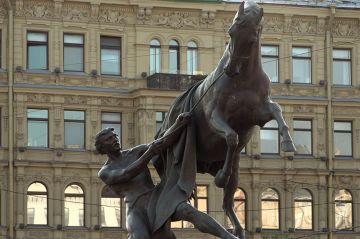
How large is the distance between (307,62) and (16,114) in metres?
13.5

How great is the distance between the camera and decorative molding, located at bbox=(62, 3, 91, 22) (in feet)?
171

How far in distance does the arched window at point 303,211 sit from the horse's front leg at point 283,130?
145 ft

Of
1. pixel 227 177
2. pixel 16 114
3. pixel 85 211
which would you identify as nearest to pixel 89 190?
pixel 85 211

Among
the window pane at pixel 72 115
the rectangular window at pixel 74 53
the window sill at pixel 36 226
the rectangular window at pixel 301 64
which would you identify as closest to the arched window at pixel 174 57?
the rectangular window at pixel 74 53

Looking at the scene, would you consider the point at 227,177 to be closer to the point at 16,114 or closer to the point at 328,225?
the point at 16,114

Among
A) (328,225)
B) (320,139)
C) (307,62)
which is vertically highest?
(307,62)

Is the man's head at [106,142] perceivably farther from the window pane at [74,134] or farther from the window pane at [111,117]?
the window pane at [111,117]

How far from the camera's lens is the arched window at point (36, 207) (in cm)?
5100

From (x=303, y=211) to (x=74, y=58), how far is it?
1212 cm

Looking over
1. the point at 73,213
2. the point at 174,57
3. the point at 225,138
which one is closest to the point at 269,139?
the point at 174,57

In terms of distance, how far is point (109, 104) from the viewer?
52594mm

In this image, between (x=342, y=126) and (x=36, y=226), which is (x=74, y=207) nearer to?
(x=36, y=226)

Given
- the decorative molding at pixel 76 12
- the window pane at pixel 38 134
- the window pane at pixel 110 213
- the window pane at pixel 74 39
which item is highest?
the decorative molding at pixel 76 12

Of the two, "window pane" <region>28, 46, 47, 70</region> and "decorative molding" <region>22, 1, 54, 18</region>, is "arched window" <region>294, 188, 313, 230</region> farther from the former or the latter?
"decorative molding" <region>22, 1, 54, 18</region>
